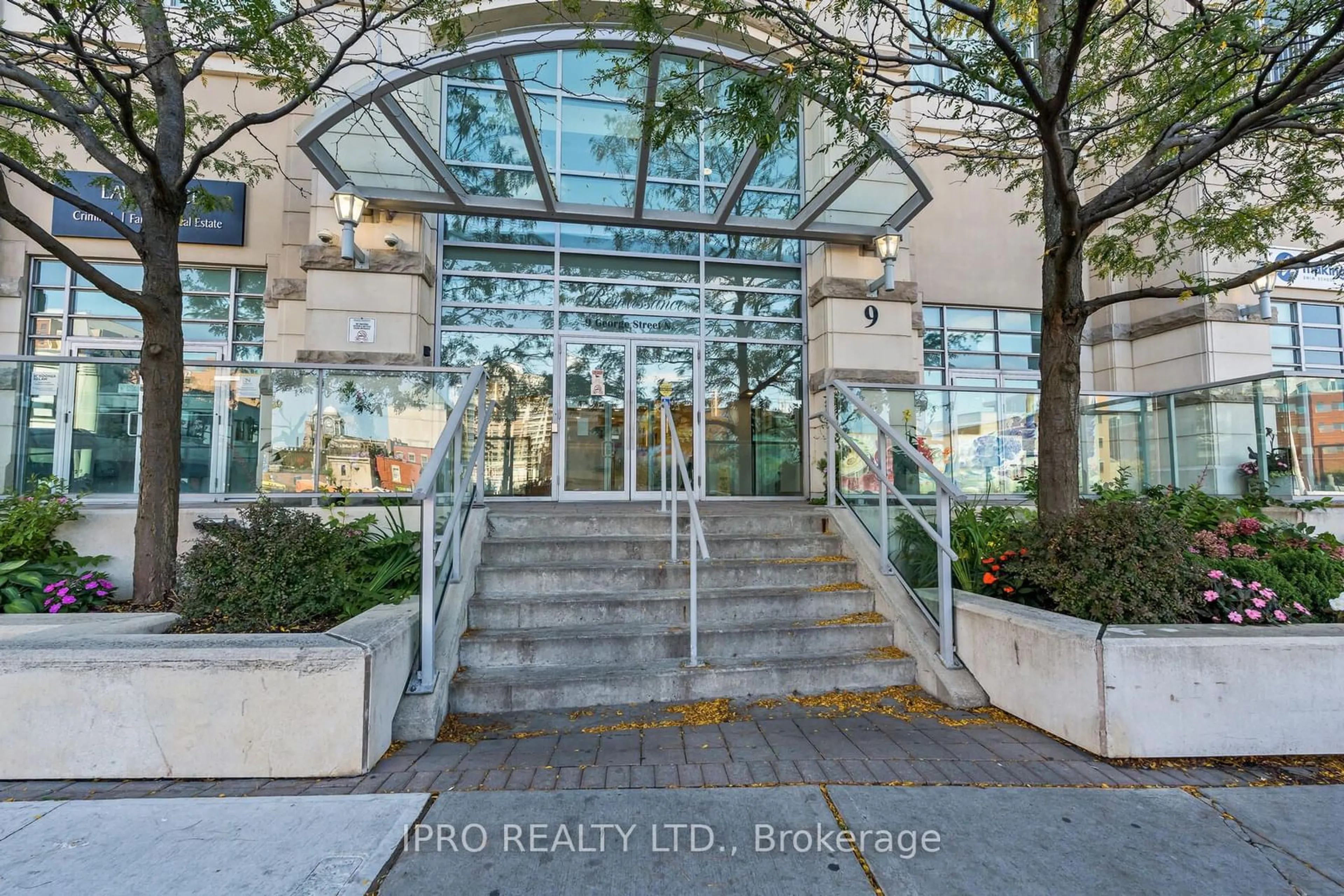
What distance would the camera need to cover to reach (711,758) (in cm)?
303

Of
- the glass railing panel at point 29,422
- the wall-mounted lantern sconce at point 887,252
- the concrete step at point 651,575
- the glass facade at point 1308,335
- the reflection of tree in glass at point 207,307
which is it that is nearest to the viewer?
the concrete step at point 651,575

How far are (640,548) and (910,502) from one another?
83.2 inches

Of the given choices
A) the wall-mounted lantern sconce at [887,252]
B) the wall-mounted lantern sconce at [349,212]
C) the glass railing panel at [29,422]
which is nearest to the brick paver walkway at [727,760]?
the glass railing panel at [29,422]

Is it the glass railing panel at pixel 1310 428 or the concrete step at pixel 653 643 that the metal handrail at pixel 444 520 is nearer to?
the concrete step at pixel 653 643

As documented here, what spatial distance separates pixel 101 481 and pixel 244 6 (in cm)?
389

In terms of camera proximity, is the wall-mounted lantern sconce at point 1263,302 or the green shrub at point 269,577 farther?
the wall-mounted lantern sconce at point 1263,302

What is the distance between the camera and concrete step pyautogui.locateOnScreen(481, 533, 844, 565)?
16.0ft

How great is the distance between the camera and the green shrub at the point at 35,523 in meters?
4.44

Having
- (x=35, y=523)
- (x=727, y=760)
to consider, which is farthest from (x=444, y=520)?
(x=35, y=523)

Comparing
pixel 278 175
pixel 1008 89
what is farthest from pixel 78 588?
pixel 1008 89

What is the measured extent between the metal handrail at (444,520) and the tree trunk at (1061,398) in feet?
13.5

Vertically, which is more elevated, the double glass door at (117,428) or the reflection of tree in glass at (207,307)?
the reflection of tree in glass at (207,307)

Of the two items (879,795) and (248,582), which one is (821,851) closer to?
(879,795)

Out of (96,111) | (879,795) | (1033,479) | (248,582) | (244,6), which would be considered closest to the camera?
(879,795)
